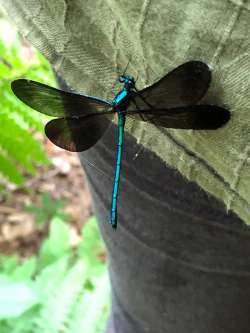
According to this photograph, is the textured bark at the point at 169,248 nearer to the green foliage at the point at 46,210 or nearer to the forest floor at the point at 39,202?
the green foliage at the point at 46,210

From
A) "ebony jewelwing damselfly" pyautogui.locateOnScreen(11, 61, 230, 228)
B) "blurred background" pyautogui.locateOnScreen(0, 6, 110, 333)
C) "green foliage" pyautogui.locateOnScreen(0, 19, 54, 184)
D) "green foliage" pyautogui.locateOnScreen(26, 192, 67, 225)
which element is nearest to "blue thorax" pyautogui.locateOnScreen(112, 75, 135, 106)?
"ebony jewelwing damselfly" pyautogui.locateOnScreen(11, 61, 230, 228)

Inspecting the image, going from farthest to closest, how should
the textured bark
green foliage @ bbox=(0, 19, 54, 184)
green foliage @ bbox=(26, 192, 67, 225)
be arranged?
1. green foliage @ bbox=(26, 192, 67, 225)
2. green foliage @ bbox=(0, 19, 54, 184)
3. the textured bark

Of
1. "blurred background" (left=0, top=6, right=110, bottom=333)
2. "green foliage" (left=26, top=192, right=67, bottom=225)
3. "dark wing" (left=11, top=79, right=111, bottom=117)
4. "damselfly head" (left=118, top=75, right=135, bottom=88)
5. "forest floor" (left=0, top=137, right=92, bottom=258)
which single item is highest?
"damselfly head" (left=118, top=75, right=135, bottom=88)

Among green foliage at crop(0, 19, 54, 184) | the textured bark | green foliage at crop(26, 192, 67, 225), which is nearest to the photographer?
the textured bark

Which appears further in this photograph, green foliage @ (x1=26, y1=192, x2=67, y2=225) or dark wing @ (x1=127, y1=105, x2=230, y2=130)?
green foliage @ (x1=26, y1=192, x2=67, y2=225)

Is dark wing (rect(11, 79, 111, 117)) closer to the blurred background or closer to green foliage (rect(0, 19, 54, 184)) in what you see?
the blurred background

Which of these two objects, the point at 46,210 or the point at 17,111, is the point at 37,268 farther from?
the point at 17,111

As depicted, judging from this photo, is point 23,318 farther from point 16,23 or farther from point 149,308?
point 16,23

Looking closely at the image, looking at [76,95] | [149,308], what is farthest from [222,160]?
[149,308]

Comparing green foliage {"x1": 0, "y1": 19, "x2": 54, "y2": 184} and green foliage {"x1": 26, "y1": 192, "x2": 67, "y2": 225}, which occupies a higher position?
green foliage {"x1": 0, "y1": 19, "x2": 54, "y2": 184}
